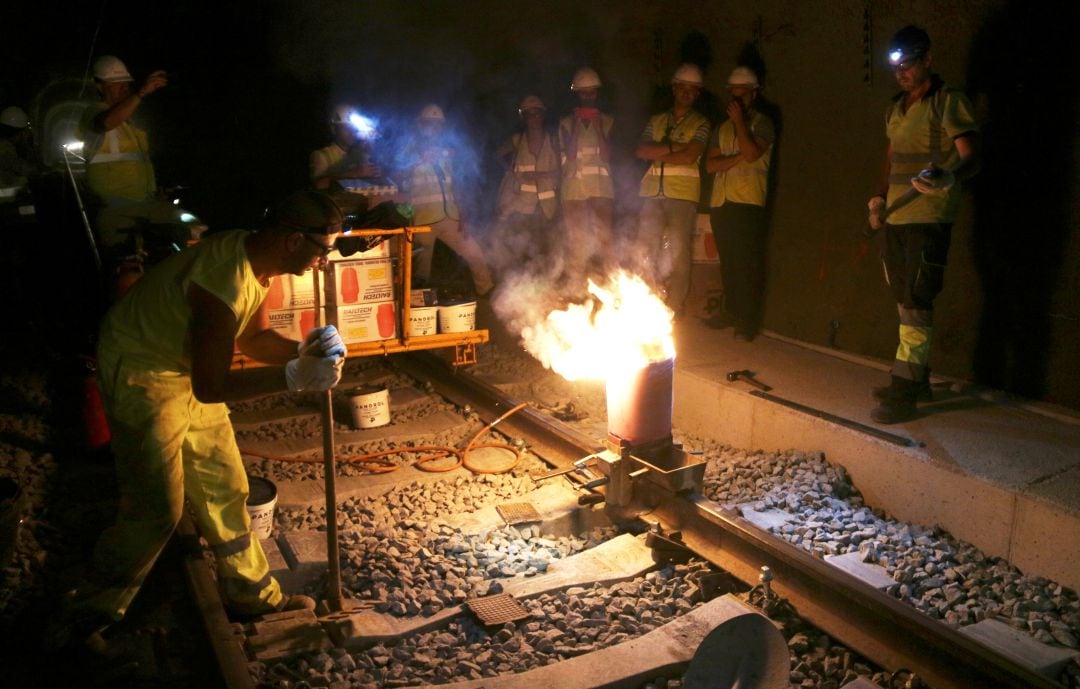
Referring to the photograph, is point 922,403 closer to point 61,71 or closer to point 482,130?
point 482,130

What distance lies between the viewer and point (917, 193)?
6.10 m

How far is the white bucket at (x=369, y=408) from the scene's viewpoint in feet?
23.6

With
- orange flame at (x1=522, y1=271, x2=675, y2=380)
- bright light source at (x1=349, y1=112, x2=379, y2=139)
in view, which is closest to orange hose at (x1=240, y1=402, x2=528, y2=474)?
orange flame at (x1=522, y1=271, x2=675, y2=380)

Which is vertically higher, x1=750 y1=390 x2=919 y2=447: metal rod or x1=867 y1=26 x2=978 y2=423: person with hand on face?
x1=867 y1=26 x2=978 y2=423: person with hand on face

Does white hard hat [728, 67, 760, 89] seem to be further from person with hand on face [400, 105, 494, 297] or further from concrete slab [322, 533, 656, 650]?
concrete slab [322, 533, 656, 650]

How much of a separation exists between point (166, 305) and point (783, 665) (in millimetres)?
3080

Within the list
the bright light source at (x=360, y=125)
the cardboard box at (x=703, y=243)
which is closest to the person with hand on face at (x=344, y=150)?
the bright light source at (x=360, y=125)

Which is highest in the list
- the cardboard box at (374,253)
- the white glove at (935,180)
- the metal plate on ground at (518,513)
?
the white glove at (935,180)

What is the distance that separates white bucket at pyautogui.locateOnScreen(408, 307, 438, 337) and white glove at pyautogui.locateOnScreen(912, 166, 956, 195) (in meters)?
4.17

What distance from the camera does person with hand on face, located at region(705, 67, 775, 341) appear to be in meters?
8.30

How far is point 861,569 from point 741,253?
4.65 m

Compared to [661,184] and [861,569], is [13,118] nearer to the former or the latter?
[661,184]

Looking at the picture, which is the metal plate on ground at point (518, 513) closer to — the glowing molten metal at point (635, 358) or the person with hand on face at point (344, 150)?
the glowing molten metal at point (635, 358)

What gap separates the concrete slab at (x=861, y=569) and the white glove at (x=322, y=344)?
106 inches
